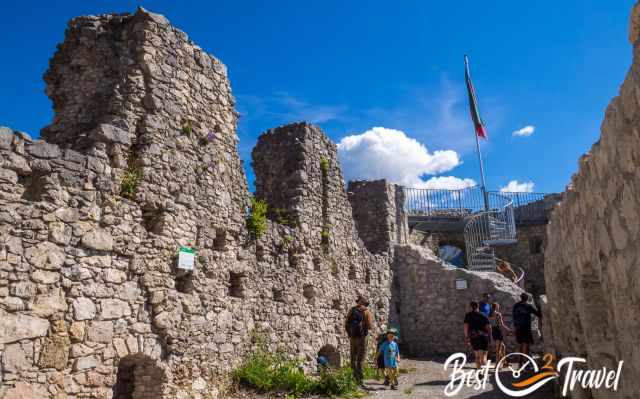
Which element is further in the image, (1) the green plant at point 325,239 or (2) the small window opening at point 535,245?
(2) the small window opening at point 535,245

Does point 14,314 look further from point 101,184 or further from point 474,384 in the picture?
point 474,384

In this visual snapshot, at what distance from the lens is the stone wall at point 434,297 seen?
15.8 meters

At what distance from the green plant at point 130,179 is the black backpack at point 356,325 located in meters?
4.83

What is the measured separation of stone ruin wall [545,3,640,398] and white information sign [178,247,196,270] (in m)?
5.40

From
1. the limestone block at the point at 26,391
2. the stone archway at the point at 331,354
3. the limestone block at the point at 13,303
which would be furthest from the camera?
the stone archway at the point at 331,354

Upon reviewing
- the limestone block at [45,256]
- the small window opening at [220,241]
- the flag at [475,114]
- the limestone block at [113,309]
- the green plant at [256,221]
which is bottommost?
the limestone block at [113,309]

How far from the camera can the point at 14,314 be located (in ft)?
19.8

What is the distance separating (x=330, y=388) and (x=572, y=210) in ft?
18.0

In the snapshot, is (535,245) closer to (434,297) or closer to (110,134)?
(434,297)

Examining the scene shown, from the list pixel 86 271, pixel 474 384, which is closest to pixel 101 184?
pixel 86 271

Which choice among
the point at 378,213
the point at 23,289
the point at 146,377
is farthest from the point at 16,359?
the point at 378,213

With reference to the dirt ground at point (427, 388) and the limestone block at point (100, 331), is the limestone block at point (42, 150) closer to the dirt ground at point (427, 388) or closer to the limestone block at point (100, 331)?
the limestone block at point (100, 331)

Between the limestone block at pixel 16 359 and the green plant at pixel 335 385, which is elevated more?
the limestone block at pixel 16 359

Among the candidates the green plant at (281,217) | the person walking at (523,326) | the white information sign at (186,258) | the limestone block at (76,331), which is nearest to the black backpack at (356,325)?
the green plant at (281,217)
